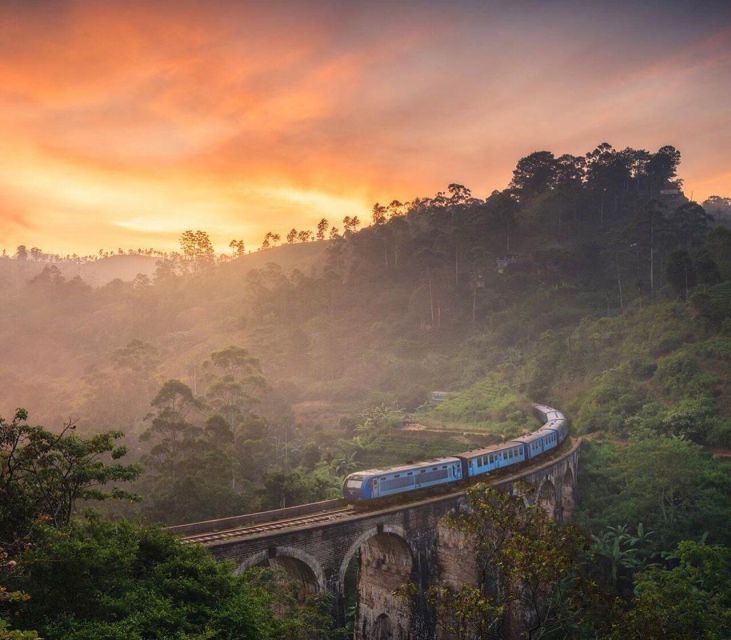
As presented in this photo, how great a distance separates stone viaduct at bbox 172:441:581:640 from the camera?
2073cm

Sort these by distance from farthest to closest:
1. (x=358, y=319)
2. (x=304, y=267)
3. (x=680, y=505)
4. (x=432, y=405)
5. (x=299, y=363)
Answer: (x=304, y=267)
(x=358, y=319)
(x=299, y=363)
(x=432, y=405)
(x=680, y=505)

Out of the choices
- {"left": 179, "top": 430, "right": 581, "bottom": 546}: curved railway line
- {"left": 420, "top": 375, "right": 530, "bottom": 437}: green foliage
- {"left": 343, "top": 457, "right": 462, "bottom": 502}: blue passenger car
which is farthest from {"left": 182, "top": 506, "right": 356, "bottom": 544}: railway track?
{"left": 420, "top": 375, "right": 530, "bottom": 437}: green foliage

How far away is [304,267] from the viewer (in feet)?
414

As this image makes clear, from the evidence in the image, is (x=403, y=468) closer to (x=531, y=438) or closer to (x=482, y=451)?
(x=482, y=451)

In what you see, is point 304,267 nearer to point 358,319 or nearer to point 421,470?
point 358,319

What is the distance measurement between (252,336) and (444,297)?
32484 millimetres

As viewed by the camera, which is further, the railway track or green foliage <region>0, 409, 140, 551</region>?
the railway track

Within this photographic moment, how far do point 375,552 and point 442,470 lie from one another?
591 centimetres

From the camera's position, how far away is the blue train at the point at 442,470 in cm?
2586

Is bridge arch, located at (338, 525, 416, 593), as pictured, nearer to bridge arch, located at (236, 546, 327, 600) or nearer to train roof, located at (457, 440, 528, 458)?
bridge arch, located at (236, 546, 327, 600)

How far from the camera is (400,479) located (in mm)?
27062

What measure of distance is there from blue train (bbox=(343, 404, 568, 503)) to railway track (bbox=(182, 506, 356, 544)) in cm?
122

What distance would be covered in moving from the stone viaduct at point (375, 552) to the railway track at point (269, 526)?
0.04 m

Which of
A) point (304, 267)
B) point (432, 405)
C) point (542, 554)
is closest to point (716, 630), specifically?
point (542, 554)
